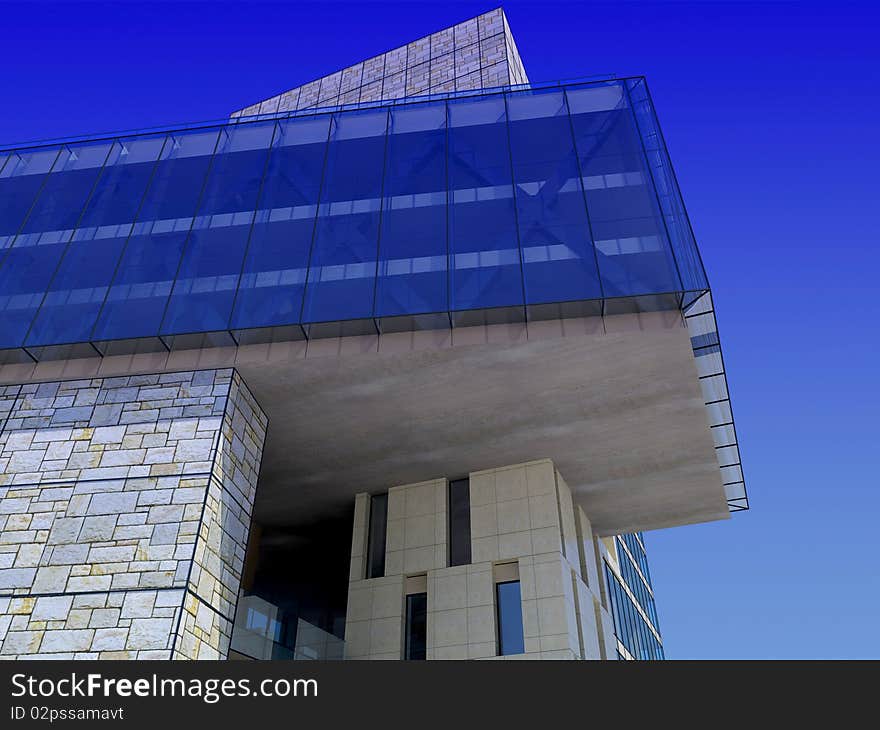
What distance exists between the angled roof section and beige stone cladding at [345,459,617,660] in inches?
680

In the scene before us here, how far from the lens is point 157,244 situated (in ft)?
57.1

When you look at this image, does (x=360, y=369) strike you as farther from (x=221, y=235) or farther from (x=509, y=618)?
(x=509, y=618)

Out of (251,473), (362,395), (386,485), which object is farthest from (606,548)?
(251,473)

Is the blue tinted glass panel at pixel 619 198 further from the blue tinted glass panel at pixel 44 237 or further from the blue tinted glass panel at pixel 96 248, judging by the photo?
the blue tinted glass panel at pixel 44 237

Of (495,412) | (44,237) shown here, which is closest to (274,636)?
(495,412)

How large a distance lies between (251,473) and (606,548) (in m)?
13.8

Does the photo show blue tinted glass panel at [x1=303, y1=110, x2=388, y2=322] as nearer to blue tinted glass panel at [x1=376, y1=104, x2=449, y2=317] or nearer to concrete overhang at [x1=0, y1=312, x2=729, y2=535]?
blue tinted glass panel at [x1=376, y1=104, x2=449, y2=317]

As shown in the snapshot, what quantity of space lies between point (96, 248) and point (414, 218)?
769 cm

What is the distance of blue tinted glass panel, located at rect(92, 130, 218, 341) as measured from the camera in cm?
1603

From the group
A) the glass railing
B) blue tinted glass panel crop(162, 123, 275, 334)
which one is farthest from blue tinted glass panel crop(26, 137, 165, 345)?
the glass railing

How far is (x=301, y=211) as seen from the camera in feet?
57.5

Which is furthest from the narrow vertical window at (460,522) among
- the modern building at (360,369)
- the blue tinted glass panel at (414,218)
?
the blue tinted glass panel at (414,218)

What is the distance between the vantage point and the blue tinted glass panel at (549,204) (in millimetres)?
15070
